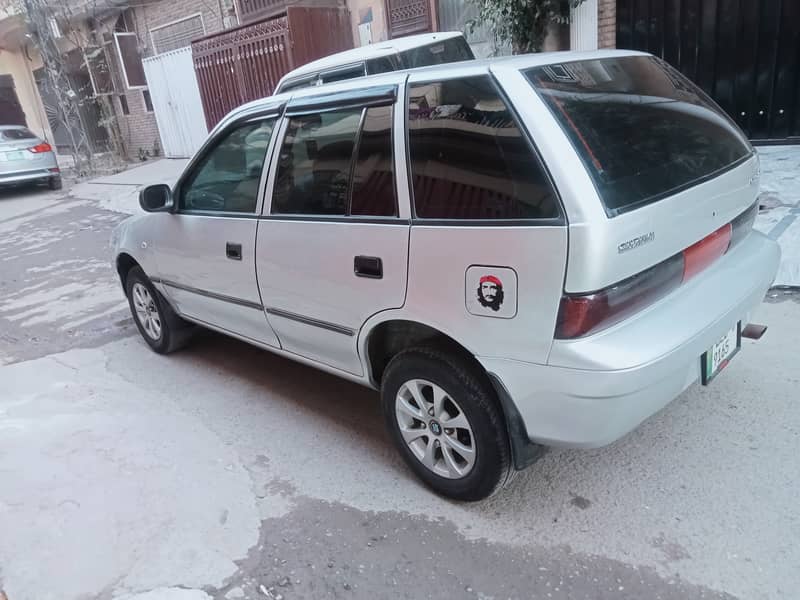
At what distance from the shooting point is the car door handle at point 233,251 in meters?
3.28

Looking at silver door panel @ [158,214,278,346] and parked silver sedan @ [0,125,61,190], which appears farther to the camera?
parked silver sedan @ [0,125,61,190]

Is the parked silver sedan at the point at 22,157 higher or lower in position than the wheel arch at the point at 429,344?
higher

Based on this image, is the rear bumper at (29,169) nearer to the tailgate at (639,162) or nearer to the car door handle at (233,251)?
the car door handle at (233,251)

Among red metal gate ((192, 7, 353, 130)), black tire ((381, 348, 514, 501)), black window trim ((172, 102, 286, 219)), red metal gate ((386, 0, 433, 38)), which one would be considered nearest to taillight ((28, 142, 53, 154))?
red metal gate ((192, 7, 353, 130))

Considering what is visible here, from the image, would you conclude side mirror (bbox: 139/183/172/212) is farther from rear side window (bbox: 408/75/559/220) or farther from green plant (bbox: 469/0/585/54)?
green plant (bbox: 469/0/585/54)

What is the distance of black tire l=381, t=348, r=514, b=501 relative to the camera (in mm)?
2303

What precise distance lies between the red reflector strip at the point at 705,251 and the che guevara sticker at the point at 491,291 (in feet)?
2.48

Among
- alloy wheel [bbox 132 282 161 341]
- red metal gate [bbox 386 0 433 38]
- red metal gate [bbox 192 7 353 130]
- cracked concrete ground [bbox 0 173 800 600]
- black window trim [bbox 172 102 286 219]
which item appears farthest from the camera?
red metal gate [bbox 192 7 353 130]

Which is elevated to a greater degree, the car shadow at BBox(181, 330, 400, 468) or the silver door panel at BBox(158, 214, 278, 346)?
the silver door panel at BBox(158, 214, 278, 346)

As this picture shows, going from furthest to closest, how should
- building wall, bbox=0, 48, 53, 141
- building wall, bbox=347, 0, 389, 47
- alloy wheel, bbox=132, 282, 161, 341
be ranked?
building wall, bbox=0, 48, 53, 141
building wall, bbox=347, 0, 389, 47
alloy wheel, bbox=132, 282, 161, 341

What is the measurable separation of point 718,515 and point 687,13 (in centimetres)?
690

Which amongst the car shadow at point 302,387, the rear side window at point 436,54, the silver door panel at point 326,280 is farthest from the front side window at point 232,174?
the rear side window at point 436,54

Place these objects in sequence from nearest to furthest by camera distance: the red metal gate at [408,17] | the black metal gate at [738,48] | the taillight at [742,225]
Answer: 1. the taillight at [742,225]
2. the black metal gate at [738,48]
3. the red metal gate at [408,17]

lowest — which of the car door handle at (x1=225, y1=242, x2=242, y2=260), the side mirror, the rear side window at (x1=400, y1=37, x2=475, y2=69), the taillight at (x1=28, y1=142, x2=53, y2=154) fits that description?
the car door handle at (x1=225, y1=242, x2=242, y2=260)
